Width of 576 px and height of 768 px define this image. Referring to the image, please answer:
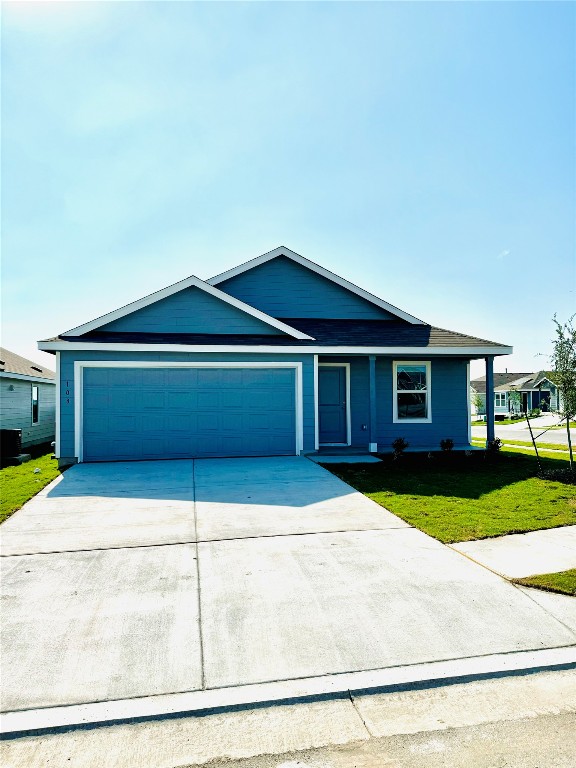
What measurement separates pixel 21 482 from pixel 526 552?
9.83 m

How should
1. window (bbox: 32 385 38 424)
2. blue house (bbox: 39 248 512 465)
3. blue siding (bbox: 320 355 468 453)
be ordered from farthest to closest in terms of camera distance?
window (bbox: 32 385 38 424) → blue siding (bbox: 320 355 468 453) → blue house (bbox: 39 248 512 465)

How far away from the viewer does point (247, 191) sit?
46.4ft

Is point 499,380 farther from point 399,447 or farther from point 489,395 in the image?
point 399,447

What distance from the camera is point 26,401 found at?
1766cm

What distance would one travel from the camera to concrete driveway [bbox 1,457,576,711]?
10.1ft

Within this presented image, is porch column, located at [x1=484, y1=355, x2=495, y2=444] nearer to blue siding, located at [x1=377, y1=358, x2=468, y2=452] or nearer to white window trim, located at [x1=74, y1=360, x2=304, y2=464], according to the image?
blue siding, located at [x1=377, y1=358, x2=468, y2=452]

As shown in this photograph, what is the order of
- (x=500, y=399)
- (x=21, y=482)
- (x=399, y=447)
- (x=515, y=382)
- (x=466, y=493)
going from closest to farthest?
1. (x=466, y=493)
2. (x=21, y=482)
3. (x=399, y=447)
4. (x=500, y=399)
5. (x=515, y=382)

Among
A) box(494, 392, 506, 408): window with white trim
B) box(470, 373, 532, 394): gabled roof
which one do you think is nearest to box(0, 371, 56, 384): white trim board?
box(494, 392, 506, 408): window with white trim

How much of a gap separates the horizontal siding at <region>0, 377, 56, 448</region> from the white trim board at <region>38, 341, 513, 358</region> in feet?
20.8

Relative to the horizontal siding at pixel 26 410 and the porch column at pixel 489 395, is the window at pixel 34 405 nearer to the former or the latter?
the horizontal siding at pixel 26 410

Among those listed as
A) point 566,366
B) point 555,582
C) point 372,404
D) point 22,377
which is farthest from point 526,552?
point 22,377

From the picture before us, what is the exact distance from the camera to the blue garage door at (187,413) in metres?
11.3

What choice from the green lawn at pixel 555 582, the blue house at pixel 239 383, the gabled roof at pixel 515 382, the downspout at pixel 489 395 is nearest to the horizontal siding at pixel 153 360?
the blue house at pixel 239 383

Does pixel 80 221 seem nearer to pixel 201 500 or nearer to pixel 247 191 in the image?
pixel 247 191
